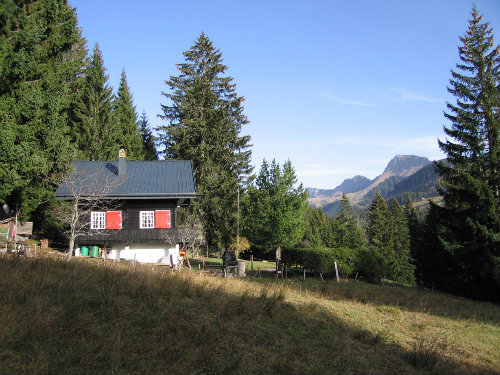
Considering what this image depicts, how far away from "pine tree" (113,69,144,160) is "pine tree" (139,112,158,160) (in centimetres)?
187

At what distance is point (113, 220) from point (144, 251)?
130 inches

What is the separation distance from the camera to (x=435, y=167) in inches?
1131

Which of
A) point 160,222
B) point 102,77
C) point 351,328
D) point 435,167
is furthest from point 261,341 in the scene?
point 102,77

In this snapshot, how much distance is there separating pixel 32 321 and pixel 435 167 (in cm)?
2943

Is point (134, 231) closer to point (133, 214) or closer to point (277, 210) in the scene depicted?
point (133, 214)

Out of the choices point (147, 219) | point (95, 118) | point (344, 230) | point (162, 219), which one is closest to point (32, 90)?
point (147, 219)

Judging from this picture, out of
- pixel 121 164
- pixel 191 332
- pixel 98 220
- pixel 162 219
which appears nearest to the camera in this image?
pixel 191 332

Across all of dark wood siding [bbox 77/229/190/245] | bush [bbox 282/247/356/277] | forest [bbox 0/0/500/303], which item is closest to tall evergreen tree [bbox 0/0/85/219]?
forest [bbox 0/0/500/303]

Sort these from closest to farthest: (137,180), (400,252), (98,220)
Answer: (98,220), (137,180), (400,252)

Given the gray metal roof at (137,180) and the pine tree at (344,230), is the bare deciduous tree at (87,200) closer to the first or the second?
the gray metal roof at (137,180)

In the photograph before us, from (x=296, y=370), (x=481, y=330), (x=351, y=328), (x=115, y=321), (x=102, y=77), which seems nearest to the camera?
(x=296, y=370)

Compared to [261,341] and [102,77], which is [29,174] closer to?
[102,77]

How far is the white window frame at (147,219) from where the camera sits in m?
27.2

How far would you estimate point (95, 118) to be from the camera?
1505 inches
